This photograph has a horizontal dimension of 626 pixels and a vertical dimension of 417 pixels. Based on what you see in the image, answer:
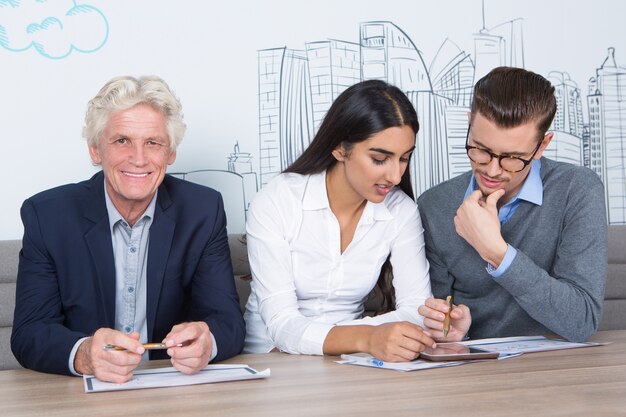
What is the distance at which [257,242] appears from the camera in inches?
87.8

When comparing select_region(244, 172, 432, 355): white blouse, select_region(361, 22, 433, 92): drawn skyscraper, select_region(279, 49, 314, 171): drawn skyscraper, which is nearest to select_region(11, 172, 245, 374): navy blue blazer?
select_region(244, 172, 432, 355): white blouse

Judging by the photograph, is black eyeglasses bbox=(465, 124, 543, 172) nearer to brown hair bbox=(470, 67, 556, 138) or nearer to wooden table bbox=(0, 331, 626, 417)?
brown hair bbox=(470, 67, 556, 138)

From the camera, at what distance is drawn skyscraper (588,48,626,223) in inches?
130

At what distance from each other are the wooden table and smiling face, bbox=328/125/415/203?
660 millimetres

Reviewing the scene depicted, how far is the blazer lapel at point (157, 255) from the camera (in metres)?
2.12

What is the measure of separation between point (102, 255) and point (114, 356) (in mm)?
583

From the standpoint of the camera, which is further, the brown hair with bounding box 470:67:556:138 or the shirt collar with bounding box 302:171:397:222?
the shirt collar with bounding box 302:171:397:222

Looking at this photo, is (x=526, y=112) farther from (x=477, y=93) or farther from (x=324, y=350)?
(x=324, y=350)

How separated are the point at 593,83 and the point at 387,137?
4.88 feet

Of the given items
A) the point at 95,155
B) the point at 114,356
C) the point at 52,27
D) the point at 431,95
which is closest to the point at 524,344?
the point at 114,356

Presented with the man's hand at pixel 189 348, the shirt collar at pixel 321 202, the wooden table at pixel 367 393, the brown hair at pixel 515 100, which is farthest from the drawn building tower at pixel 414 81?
the man's hand at pixel 189 348

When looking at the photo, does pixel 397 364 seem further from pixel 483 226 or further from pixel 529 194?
pixel 529 194

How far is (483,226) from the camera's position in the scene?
6.72 feet

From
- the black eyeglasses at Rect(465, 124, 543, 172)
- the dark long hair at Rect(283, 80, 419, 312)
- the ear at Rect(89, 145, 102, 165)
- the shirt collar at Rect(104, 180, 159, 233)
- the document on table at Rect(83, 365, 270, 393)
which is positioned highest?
the dark long hair at Rect(283, 80, 419, 312)
